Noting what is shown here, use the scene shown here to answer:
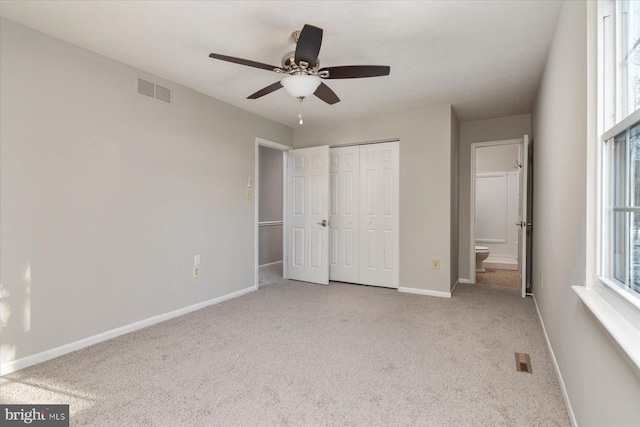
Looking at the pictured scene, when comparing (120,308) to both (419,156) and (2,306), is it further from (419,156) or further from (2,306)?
(419,156)

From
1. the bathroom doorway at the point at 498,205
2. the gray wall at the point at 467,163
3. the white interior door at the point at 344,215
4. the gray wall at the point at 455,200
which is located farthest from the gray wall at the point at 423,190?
the bathroom doorway at the point at 498,205

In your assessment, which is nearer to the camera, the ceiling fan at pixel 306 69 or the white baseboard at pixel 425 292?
the ceiling fan at pixel 306 69

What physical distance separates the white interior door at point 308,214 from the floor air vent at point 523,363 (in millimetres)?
2698

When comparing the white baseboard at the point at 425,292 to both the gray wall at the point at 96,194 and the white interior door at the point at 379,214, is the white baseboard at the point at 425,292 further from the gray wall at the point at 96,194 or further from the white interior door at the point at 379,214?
the gray wall at the point at 96,194

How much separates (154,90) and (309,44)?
6.29 ft

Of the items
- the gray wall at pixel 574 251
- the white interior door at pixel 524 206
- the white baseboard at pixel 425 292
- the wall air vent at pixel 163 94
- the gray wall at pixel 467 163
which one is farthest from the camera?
the gray wall at pixel 467 163

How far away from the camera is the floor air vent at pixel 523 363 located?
217 cm

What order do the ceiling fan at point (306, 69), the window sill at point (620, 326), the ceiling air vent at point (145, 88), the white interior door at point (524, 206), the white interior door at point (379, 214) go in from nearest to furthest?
the window sill at point (620, 326)
the ceiling fan at point (306, 69)
the ceiling air vent at point (145, 88)
the white interior door at point (524, 206)
the white interior door at point (379, 214)

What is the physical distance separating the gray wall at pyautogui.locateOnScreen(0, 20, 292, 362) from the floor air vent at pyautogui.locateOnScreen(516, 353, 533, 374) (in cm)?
304

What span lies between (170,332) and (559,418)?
285 cm

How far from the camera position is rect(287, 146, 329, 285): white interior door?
469cm

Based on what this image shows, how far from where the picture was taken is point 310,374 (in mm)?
2135

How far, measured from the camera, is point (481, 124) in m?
4.68

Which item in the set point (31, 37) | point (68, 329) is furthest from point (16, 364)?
point (31, 37)
